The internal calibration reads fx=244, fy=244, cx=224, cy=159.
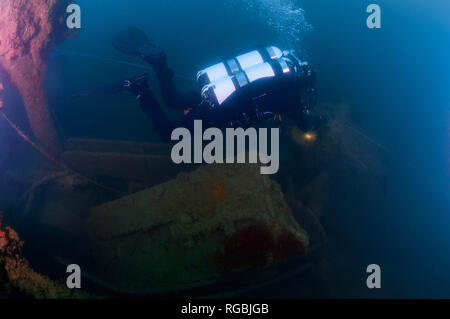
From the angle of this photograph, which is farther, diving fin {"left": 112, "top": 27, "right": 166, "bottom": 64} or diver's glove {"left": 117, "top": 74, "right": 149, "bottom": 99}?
diving fin {"left": 112, "top": 27, "right": 166, "bottom": 64}

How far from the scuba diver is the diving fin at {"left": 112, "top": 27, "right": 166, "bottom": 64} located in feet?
1.85

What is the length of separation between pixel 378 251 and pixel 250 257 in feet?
11.6

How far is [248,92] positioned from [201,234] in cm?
197

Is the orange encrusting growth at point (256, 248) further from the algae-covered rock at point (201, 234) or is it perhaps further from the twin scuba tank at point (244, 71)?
the twin scuba tank at point (244, 71)

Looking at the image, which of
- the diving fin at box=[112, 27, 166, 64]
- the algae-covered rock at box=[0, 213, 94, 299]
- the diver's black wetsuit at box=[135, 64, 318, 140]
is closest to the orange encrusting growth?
the algae-covered rock at box=[0, 213, 94, 299]

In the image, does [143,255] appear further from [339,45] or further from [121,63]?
[339,45]

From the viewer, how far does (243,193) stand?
8.75 ft

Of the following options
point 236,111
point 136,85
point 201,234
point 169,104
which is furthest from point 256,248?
point 169,104

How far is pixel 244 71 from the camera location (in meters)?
3.39

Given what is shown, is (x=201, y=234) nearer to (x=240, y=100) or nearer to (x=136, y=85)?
(x=240, y=100)

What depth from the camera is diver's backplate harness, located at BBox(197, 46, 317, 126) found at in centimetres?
333

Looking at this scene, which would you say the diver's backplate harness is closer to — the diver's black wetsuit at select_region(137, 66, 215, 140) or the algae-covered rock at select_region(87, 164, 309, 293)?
the diver's black wetsuit at select_region(137, 66, 215, 140)
